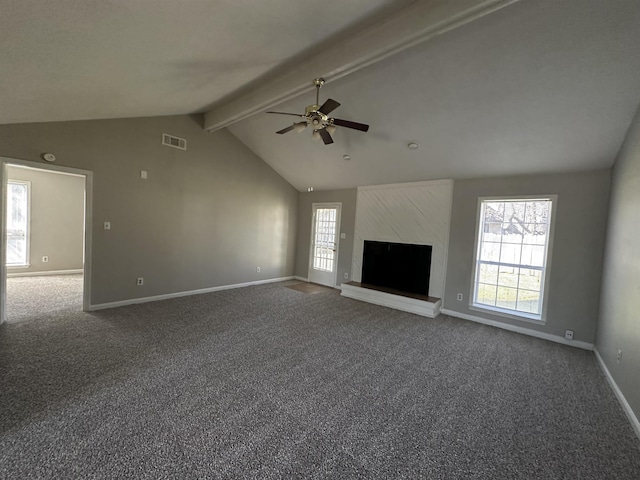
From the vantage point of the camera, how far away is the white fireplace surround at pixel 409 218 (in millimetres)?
4863

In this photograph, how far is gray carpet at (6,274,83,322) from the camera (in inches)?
153

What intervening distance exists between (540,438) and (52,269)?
9063 millimetres

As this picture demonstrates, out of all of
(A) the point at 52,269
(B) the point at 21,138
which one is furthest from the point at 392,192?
(A) the point at 52,269

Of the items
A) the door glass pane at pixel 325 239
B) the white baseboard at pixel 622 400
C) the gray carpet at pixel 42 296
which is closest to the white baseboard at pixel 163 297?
the gray carpet at pixel 42 296

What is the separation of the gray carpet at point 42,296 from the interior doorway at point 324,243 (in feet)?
14.9

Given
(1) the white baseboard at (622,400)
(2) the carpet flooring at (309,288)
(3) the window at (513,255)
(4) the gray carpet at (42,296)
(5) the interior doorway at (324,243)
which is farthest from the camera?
(5) the interior doorway at (324,243)

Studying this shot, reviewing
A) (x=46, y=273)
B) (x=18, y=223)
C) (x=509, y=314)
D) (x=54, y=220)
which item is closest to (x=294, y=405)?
(x=509, y=314)

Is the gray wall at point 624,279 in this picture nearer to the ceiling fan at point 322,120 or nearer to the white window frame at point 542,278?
the white window frame at point 542,278

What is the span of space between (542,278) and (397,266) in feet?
7.48

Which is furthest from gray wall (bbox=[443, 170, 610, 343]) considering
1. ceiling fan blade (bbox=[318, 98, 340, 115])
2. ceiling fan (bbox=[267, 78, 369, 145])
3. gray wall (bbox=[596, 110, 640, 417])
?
ceiling fan blade (bbox=[318, 98, 340, 115])

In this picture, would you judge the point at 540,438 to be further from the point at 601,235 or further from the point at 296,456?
the point at 601,235

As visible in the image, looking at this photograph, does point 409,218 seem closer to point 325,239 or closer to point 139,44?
point 325,239

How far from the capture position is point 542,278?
3990 millimetres

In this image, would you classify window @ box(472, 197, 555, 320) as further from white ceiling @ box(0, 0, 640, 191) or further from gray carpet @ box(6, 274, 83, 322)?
gray carpet @ box(6, 274, 83, 322)
